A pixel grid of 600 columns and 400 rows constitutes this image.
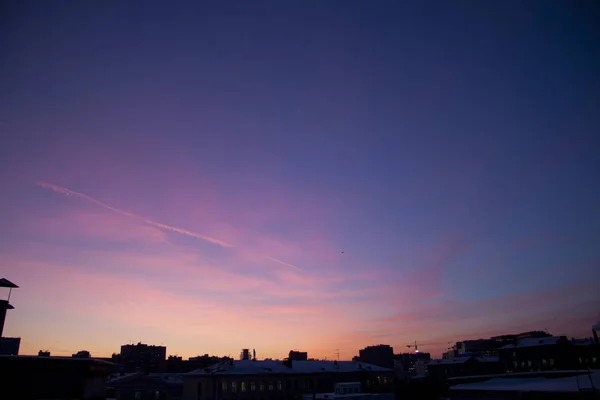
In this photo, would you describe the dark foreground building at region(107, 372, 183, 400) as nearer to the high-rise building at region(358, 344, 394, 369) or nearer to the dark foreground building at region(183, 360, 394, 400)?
the dark foreground building at region(183, 360, 394, 400)

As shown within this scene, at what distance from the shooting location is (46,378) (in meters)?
24.6

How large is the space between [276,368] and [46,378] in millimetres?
59510

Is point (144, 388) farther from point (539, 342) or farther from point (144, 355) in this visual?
point (144, 355)

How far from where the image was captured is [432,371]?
104000 millimetres

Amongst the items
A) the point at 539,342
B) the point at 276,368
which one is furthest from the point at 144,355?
the point at 539,342

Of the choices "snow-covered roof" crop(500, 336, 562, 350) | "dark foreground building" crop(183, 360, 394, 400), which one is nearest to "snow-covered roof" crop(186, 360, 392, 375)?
"dark foreground building" crop(183, 360, 394, 400)

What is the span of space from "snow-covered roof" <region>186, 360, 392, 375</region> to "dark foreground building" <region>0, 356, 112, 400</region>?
47.5m

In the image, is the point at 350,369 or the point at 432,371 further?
the point at 432,371

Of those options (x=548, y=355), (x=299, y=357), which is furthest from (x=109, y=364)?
(x=548, y=355)

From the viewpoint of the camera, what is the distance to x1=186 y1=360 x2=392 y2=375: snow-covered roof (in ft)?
238

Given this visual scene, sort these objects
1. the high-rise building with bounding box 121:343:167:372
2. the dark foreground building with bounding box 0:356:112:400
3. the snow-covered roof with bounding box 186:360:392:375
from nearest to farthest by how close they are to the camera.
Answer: the dark foreground building with bounding box 0:356:112:400 → the snow-covered roof with bounding box 186:360:392:375 → the high-rise building with bounding box 121:343:167:372

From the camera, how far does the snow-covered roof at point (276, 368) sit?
72.6m

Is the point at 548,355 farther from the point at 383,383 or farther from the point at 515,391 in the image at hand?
the point at 515,391

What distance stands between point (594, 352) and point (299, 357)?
69.2 m
